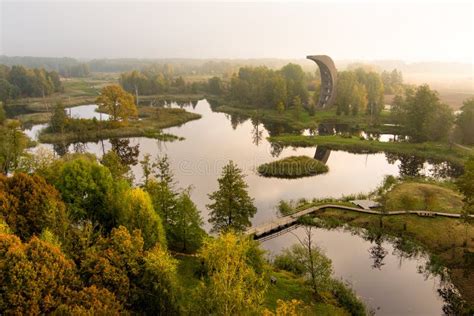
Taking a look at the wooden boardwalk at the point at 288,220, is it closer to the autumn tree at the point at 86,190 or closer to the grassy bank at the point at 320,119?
the autumn tree at the point at 86,190

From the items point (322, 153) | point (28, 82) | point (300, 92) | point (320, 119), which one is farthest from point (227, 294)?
point (28, 82)

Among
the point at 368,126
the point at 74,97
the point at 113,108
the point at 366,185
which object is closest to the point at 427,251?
the point at 366,185

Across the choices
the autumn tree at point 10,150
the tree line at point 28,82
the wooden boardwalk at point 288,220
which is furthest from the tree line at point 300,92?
the tree line at point 28,82

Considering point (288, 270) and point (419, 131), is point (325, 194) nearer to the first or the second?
point (288, 270)

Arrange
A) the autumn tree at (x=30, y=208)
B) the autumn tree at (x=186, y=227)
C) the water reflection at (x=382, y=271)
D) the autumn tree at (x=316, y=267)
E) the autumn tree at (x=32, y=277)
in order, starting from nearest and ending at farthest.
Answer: the autumn tree at (x=32, y=277)
the autumn tree at (x=30, y=208)
the autumn tree at (x=316, y=267)
the water reflection at (x=382, y=271)
the autumn tree at (x=186, y=227)

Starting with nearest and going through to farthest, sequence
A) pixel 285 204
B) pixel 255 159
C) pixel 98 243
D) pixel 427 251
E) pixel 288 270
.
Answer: pixel 98 243, pixel 288 270, pixel 427 251, pixel 285 204, pixel 255 159
